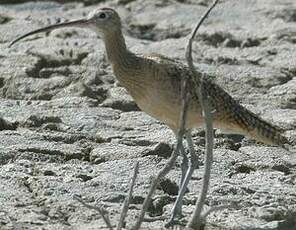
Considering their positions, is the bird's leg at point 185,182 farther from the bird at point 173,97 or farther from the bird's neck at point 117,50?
the bird's neck at point 117,50

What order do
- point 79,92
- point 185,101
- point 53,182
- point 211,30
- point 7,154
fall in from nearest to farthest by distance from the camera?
point 185,101 < point 53,182 < point 7,154 < point 79,92 < point 211,30

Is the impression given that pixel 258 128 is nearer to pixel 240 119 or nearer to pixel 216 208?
pixel 240 119

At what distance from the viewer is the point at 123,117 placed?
8742 millimetres

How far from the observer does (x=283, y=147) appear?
7.41m

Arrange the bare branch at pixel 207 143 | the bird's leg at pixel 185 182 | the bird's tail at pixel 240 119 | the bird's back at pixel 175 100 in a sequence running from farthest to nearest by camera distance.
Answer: the bird's tail at pixel 240 119, the bird's back at pixel 175 100, the bird's leg at pixel 185 182, the bare branch at pixel 207 143

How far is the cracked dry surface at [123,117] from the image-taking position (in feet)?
22.5

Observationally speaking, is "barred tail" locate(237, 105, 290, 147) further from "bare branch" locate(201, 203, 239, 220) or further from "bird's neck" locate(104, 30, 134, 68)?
"bird's neck" locate(104, 30, 134, 68)

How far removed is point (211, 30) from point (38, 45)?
166 cm

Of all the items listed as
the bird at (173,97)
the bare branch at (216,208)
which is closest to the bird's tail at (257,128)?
the bird at (173,97)

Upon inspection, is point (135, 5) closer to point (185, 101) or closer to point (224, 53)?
point (224, 53)

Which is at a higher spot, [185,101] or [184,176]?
[185,101]

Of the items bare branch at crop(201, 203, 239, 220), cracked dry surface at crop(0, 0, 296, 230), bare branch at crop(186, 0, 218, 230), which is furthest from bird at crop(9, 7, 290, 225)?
bare branch at crop(186, 0, 218, 230)

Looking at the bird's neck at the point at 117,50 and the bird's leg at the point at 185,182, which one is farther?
the bird's neck at the point at 117,50

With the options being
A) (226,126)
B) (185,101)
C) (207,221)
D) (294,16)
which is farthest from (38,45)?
(185,101)
